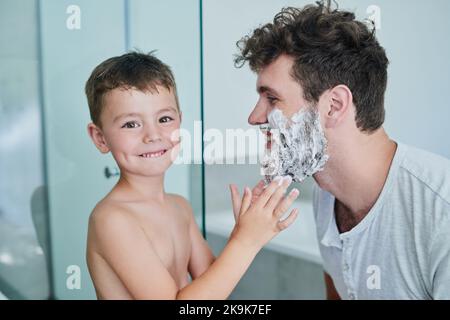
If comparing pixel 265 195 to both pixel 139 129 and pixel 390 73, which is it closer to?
pixel 139 129

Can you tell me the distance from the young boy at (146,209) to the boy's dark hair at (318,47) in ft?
0.57

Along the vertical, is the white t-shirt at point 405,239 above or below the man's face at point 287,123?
below

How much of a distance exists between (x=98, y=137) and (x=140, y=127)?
0.08 m

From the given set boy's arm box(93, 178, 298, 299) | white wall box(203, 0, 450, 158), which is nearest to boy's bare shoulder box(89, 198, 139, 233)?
boy's arm box(93, 178, 298, 299)

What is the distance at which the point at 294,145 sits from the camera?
0.71 m

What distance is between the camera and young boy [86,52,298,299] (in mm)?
572

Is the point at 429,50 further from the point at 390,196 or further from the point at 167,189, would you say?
the point at 167,189

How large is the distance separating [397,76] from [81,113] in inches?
21.2

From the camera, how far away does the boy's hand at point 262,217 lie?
579mm

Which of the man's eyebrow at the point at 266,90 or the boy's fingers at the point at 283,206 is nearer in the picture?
the boy's fingers at the point at 283,206

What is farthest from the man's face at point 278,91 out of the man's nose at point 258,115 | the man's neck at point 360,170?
the man's neck at point 360,170

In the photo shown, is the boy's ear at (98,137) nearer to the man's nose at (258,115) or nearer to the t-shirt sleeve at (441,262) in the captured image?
the man's nose at (258,115)

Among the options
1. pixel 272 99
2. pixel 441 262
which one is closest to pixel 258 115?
pixel 272 99

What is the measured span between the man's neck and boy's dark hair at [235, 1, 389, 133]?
9 cm
